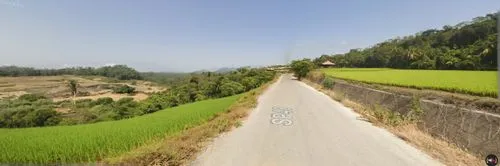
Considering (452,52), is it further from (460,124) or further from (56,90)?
(56,90)

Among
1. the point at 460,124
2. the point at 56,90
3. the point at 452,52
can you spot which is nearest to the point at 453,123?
the point at 460,124

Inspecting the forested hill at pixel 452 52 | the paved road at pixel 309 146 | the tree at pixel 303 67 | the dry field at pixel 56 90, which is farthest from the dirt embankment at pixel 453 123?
the dry field at pixel 56 90

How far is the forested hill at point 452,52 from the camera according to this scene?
4069 centimetres

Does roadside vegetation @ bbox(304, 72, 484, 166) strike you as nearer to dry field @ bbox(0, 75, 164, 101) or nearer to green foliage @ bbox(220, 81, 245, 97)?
green foliage @ bbox(220, 81, 245, 97)

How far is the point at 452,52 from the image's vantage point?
4881 cm

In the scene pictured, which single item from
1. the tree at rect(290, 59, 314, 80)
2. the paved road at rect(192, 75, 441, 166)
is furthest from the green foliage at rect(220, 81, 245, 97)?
the paved road at rect(192, 75, 441, 166)

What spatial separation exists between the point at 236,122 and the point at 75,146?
4.84 m

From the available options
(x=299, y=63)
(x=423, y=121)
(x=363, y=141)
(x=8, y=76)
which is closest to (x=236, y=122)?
(x=363, y=141)

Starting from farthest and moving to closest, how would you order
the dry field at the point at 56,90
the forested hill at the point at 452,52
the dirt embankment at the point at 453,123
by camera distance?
the dry field at the point at 56,90
the forested hill at the point at 452,52
the dirt embankment at the point at 453,123

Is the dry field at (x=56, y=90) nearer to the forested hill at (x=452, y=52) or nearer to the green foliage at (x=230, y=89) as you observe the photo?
the green foliage at (x=230, y=89)

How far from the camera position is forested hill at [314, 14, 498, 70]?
1602 inches

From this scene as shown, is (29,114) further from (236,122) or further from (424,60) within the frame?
(424,60)

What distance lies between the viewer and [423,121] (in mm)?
9023

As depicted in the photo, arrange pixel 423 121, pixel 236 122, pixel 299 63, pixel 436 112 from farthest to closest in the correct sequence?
pixel 299 63
pixel 236 122
pixel 423 121
pixel 436 112
